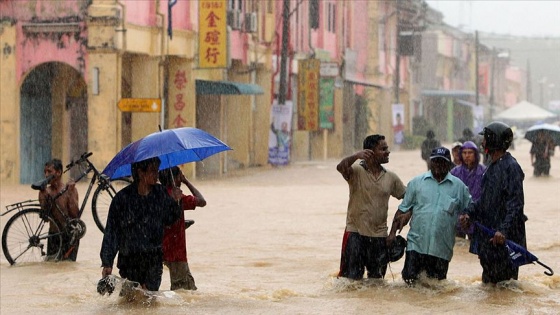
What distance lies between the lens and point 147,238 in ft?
28.6

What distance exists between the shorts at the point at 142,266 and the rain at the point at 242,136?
14 cm

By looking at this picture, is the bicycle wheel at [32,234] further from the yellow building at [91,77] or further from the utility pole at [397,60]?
the utility pole at [397,60]

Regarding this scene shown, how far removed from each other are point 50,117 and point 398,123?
30238mm

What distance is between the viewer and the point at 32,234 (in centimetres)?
1323

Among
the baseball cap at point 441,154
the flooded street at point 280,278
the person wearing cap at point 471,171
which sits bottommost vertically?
the flooded street at point 280,278

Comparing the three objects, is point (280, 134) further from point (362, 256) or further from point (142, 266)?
point (142, 266)

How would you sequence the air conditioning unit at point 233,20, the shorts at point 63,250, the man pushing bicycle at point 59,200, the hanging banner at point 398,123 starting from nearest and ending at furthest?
1. the man pushing bicycle at point 59,200
2. the shorts at point 63,250
3. the air conditioning unit at point 233,20
4. the hanging banner at point 398,123

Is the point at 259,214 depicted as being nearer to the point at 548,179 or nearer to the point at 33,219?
the point at 33,219

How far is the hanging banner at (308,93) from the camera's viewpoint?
41969 mm

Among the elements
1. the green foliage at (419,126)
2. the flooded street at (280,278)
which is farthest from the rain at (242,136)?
the green foliage at (419,126)

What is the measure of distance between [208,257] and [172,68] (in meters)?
18.1

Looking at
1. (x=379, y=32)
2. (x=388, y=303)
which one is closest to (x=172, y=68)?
(x=388, y=303)

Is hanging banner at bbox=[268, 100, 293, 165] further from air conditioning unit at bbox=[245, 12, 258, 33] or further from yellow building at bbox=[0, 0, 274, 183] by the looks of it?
yellow building at bbox=[0, 0, 274, 183]

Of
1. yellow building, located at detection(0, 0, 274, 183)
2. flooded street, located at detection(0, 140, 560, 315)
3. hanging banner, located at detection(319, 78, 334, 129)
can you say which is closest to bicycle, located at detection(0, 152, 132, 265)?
flooded street, located at detection(0, 140, 560, 315)
